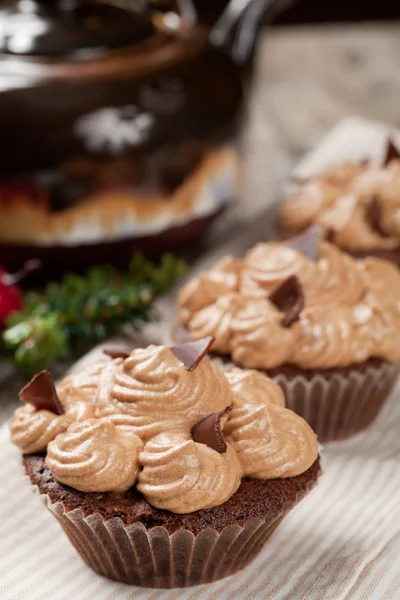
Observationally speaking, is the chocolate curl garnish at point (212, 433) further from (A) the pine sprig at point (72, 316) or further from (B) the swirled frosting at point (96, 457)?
(A) the pine sprig at point (72, 316)

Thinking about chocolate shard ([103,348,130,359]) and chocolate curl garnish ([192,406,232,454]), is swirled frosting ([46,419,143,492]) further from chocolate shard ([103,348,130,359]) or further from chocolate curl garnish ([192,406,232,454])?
chocolate shard ([103,348,130,359])

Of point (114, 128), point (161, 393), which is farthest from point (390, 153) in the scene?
point (161, 393)

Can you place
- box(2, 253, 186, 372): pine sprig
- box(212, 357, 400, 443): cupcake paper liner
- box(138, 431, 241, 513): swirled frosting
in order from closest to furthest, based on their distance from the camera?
box(138, 431, 241, 513): swirled frosting → box(212, 357, 400, 443): cupcake paper liner → box(2, 253, 186, 372): pine sprig

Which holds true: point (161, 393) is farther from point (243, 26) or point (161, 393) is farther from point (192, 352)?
point (243, 26)

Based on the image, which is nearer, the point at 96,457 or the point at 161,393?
the point at 96,457

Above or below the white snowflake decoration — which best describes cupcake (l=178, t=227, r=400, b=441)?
below

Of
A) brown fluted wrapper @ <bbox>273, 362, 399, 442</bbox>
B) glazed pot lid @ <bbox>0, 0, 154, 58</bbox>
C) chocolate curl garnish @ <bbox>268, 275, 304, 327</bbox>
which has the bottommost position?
brown fluted wrapper @ <bbox>273, 362, 399, 442</bbox>

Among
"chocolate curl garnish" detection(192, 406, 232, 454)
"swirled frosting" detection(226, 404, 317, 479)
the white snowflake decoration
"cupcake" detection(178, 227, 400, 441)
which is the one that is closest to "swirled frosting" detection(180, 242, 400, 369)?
"cupcake" detection(178, 227, 400, 441)
